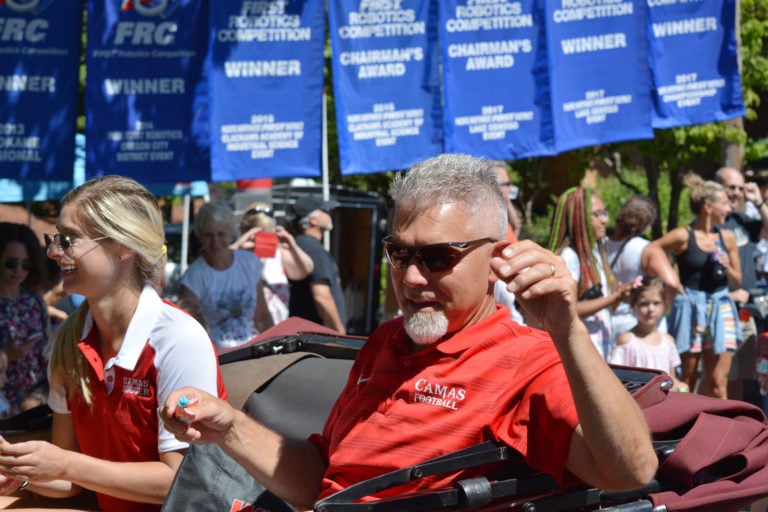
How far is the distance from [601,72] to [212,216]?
3689mm

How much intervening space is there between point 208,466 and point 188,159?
469cm

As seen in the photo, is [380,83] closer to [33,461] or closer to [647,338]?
[647,338]

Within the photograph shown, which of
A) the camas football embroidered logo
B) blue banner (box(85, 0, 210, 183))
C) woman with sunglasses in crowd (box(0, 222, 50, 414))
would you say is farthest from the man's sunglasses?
blue banner (box(85, 0, 210, 183))

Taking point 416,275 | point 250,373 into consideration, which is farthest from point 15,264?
point 416,275

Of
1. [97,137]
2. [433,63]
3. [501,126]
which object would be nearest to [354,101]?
[433,63]

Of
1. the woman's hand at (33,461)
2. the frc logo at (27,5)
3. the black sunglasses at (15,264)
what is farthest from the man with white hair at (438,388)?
the frc logo at (27,5)

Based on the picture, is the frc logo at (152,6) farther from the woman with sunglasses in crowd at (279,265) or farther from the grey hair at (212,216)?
the woman with sunglasses in crowd at (279,265)

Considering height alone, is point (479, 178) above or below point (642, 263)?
above

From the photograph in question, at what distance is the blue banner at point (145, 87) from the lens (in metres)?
7.13

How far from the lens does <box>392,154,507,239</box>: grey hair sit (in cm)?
279

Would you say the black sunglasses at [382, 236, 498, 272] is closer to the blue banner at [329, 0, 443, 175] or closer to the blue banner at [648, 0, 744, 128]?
the blue banner at [329, 0, 443, 175]

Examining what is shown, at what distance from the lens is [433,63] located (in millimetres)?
8094

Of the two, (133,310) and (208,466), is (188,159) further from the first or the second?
(208,466)

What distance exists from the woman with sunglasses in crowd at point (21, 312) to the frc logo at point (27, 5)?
5.05 ft
